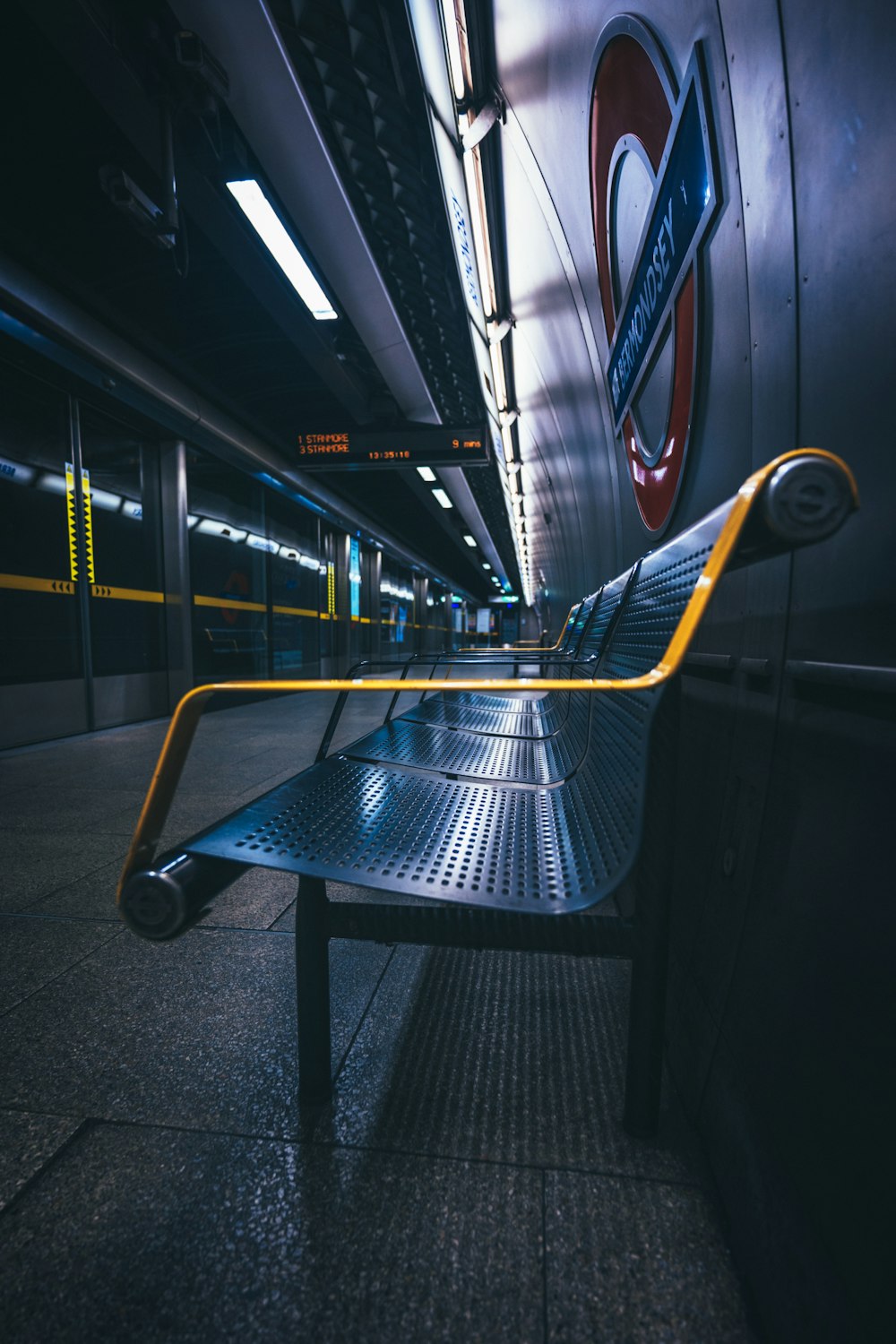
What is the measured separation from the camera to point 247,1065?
1.13m

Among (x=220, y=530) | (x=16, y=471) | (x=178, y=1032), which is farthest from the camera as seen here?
(x=220, y=530)

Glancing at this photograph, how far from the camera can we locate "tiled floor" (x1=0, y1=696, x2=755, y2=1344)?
0.71 meters

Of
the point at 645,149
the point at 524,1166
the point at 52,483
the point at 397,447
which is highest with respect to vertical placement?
the point at 397,447

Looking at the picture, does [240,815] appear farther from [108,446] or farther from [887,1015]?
[108,446]

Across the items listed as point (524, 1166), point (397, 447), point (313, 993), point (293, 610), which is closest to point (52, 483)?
point (397, 447)

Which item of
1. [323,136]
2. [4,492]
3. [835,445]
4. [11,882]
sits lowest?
[11,882]

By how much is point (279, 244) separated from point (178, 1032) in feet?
15.8

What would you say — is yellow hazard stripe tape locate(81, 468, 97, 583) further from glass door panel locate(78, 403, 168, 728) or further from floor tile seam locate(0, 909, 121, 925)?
floor tile seam locate(0, 909, 121, 925)

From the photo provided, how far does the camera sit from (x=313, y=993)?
100 centimetres

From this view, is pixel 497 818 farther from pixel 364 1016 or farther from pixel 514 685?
pixel 364 1016

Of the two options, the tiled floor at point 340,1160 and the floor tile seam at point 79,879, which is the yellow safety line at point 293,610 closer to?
the floor tile seam at point 79,879

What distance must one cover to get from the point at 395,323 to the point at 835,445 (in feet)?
17.2

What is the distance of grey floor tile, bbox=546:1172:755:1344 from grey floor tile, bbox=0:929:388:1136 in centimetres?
51

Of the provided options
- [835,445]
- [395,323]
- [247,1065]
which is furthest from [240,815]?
[395,323]
